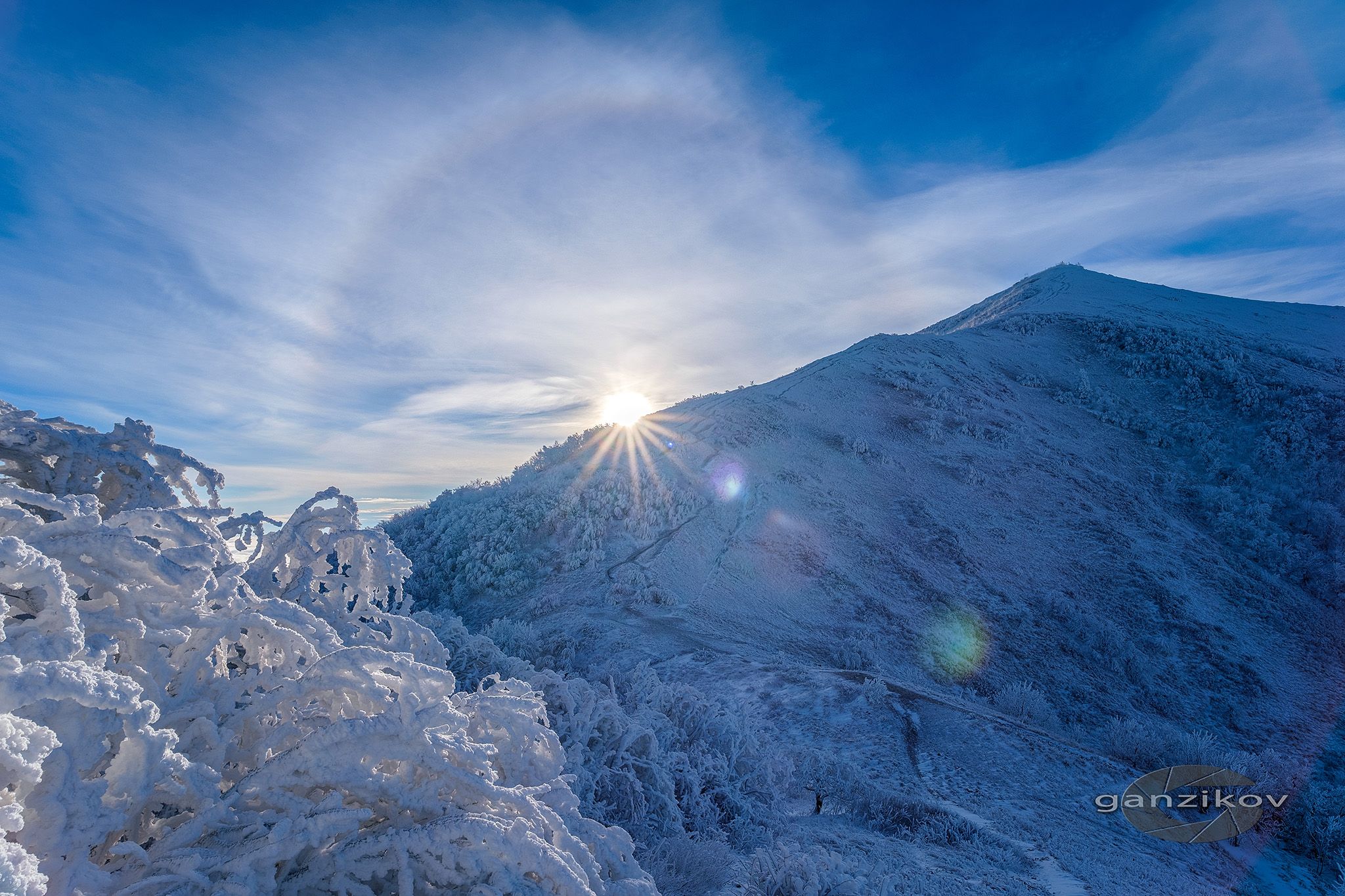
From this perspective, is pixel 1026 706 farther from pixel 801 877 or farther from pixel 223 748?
pixel 223 748

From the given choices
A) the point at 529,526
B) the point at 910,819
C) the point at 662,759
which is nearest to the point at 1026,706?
the point at 910,819

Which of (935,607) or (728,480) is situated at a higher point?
(728,480)

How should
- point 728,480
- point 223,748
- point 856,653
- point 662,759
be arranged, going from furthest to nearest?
point 728,480
point 856,653
point 662,759
point 223,748

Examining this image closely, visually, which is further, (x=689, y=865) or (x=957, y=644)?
(x=957, y=644)

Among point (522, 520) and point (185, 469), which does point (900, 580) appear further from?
point (185, 469)

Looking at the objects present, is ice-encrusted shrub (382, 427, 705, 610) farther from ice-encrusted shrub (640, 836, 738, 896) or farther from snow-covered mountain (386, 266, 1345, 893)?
ice-encrusted shrub (640, 836, 738, 896)

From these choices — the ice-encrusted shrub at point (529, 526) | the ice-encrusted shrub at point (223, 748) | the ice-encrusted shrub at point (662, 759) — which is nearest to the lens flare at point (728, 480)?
the ice-encrusted shrub at point (529, 526)

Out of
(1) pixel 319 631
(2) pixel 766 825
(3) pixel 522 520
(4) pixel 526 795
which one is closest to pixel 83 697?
(1) pixel 319 631
